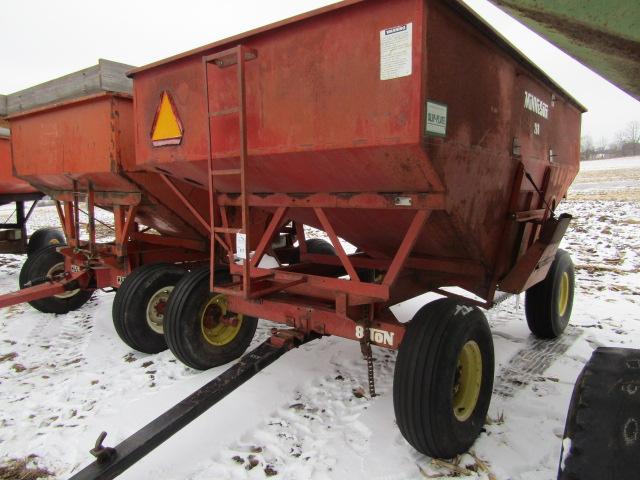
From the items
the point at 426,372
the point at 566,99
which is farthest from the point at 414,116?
the point at 566,99

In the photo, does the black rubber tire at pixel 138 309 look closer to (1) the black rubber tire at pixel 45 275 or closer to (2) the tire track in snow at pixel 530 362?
(1) the black rubber tire at pixel 45 275

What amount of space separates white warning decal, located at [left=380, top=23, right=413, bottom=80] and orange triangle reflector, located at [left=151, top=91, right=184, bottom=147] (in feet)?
5.74

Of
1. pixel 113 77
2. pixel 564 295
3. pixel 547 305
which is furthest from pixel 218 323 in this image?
pixel 564 295

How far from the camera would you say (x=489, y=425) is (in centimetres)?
321

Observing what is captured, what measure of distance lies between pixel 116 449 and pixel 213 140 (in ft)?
6.50

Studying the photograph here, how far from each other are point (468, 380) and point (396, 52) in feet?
6.95

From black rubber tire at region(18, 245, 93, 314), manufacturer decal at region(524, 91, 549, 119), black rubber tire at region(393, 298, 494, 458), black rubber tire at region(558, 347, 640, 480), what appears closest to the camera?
black rubber tire at region(558, 347, 640, 480)

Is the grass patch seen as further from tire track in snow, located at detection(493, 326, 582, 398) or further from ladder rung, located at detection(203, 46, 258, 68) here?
tire track in snow, located at detection(493, 326, 582, 398)

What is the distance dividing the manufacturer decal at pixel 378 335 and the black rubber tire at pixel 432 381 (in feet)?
0.68

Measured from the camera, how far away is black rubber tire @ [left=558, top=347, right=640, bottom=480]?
4.95 feet

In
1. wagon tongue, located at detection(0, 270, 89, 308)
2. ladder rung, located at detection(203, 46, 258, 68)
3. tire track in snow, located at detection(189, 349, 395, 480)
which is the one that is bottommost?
tire track in snow, located at detection(189, 349, 395, 480)

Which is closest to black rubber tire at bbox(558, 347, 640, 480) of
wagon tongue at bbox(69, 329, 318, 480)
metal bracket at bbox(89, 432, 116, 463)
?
wagon tongue at bbox(69, 329, 318, 480)

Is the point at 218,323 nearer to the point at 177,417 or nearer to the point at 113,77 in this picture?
the point at 177,417

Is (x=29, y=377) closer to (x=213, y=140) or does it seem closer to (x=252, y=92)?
(x=213, y=140)
